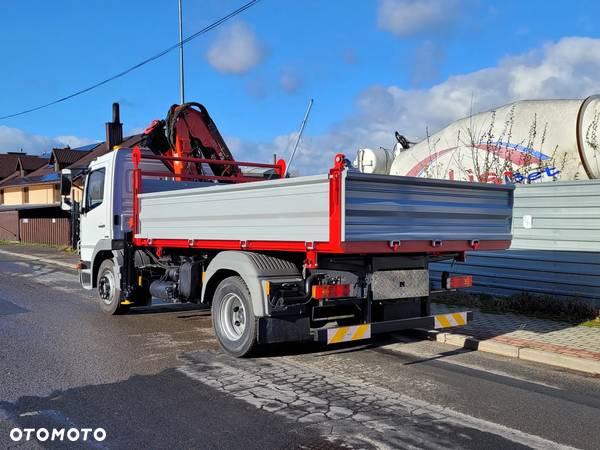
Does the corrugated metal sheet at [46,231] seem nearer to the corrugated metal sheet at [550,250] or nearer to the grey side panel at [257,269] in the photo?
the corrugated metal sheet at [550,250]

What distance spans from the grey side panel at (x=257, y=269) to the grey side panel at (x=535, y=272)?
321 centimetres

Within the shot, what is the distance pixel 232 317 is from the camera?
295 inches

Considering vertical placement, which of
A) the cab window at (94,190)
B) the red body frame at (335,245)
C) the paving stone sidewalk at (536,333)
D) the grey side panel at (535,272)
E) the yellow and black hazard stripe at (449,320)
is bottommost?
the paving stone sidewalk at (536,333)

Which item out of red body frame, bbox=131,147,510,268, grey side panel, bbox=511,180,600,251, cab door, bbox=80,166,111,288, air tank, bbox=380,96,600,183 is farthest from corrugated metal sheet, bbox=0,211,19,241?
grey side panel, bbox=511,180,600,251

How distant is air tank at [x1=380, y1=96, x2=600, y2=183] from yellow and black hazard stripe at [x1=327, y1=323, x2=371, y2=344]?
6293 mm

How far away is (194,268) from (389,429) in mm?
4341

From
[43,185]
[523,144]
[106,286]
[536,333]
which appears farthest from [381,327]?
[43,185]

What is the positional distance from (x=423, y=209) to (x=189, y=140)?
5839 millimetres

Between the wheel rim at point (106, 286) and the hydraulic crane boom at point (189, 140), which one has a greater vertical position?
the hydraulic crane boom at point (189, 140)

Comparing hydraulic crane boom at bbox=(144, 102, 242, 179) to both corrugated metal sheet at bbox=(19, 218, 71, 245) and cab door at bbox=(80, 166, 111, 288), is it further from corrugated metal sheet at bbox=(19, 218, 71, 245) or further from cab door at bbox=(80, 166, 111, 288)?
corrugated metal sheet at bbox=(19, 218, 71, 245)

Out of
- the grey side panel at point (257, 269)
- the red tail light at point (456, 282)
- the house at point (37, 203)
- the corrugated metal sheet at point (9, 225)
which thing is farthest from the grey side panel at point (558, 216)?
the corrugated metal sheet at point (9, 225)

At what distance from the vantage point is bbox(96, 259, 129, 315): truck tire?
1005cm

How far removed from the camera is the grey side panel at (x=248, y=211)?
607 centimetres

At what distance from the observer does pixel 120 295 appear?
32.8 feet
